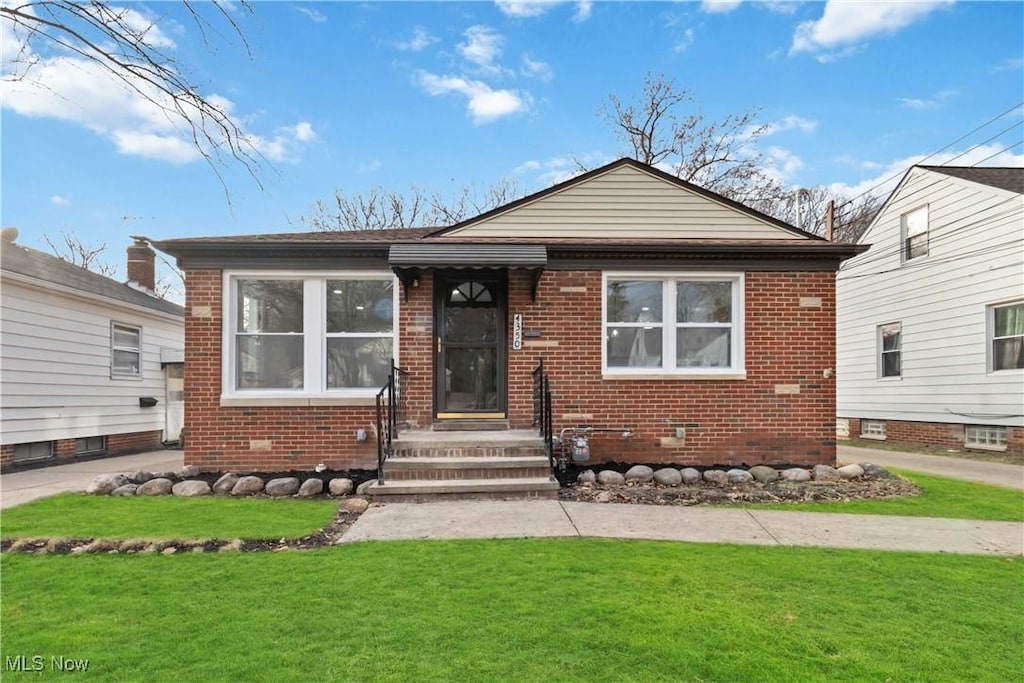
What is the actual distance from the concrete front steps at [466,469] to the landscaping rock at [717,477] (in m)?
2.27

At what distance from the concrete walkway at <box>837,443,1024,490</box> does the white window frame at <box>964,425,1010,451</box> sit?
1.07 meters

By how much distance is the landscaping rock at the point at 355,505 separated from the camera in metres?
A: 5.96

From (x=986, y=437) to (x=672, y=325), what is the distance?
8.49 meters

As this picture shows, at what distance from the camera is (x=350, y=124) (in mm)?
14367

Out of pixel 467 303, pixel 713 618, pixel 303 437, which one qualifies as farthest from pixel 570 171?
pixel 713 618

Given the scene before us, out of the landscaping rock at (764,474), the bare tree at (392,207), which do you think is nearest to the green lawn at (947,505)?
the landscaping rock at (764,474)

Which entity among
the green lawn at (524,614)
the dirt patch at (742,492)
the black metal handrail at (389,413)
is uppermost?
the black metal handrail at (389,413)

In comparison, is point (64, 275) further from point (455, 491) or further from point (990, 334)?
point (990, 334)

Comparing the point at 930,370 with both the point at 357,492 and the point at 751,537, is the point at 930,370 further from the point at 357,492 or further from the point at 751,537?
the point at 357,492

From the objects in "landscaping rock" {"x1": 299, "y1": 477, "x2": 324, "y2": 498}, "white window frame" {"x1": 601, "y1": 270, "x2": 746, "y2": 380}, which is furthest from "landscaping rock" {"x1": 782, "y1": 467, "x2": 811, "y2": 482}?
"landscaping rock" {"x1": 299, "y1": 477, "x2": 324, "y2": 498}

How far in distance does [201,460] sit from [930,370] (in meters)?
14.8

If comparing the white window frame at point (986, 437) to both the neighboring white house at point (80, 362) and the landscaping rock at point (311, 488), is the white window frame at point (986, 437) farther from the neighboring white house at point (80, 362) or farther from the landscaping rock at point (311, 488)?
the neighboring white house at point (80, 362)

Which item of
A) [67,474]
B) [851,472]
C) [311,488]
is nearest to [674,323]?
[851,472]

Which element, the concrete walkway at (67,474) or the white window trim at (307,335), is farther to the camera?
the white window trim at (307,335)
